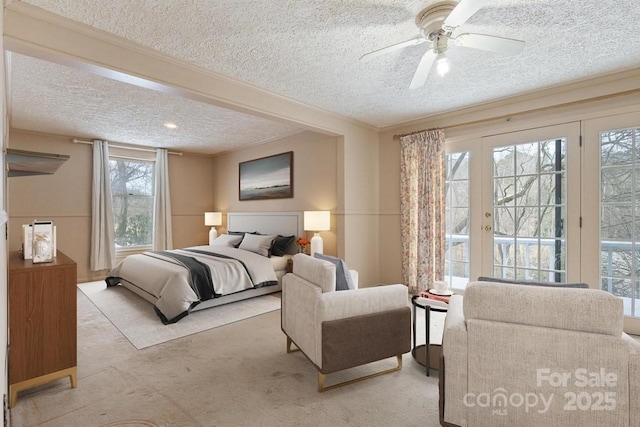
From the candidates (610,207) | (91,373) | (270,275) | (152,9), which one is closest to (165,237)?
(270,275)

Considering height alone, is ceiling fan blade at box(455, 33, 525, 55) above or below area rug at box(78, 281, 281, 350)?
above

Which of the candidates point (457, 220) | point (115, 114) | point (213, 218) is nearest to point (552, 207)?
point (457, 220)

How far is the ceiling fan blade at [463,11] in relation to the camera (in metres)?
1.63

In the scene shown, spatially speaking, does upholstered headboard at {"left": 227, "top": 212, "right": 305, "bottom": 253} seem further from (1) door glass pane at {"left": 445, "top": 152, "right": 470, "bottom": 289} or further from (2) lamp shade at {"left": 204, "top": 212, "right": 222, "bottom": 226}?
(1) door glass pane at {"left": 445, "top": 152, "right": 470, "bottom": 289}

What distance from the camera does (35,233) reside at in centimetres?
217

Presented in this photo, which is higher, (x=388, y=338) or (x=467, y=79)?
(x=467, y=79)

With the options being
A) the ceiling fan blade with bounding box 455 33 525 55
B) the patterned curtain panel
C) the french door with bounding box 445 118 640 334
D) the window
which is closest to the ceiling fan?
the ceiling fan blade with bounding box 455 33 525 55

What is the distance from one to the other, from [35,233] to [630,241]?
5183 millimetres

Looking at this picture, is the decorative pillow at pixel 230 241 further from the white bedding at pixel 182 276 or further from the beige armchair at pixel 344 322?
the beige armchair at pixel 344 322

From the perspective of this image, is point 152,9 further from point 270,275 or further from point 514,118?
point 514,118

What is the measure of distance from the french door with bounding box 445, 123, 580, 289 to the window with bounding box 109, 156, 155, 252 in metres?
5.78

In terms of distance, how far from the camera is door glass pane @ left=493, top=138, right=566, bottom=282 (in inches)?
135

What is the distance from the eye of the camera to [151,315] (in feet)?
11.8

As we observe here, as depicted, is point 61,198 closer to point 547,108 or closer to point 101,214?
point 101,214
